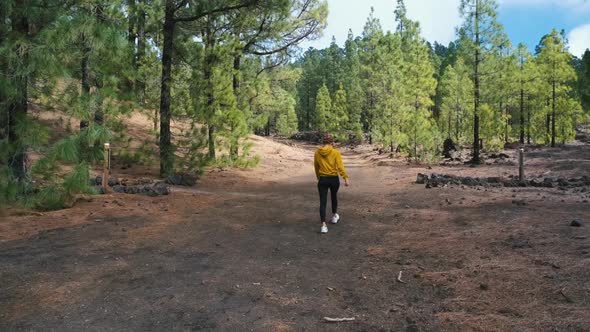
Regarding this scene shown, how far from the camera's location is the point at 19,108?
321 inches

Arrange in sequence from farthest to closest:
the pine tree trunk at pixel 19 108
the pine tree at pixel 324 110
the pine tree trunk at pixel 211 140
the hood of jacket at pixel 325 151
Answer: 1. the pine tree at pixel 324 110
2. the pine tree trunk at pixel 211 140
3. the hood of jacket at pixel 325 151
4. the pine tree trunk at pixel 19 108

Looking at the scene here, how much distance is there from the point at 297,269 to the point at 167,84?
960 centimetres

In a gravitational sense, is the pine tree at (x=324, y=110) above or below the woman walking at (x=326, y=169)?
above

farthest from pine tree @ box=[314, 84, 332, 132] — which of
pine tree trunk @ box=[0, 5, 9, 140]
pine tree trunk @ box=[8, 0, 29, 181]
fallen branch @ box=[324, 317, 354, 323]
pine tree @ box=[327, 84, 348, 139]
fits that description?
fallen branch @ box=[324, 317, 354, 323]

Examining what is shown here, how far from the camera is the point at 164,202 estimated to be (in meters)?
10.6

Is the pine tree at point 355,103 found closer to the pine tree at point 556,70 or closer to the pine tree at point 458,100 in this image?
the pine tree at point 458,100

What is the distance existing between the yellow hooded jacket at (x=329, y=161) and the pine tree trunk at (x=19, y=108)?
5.82m

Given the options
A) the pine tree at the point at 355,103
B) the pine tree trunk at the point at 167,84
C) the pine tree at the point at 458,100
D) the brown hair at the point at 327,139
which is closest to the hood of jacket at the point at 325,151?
the brown hair at the point at 327,139

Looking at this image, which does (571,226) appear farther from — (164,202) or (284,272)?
(164,202)

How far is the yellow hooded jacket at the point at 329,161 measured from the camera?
26.7 ft

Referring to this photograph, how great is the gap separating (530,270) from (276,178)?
576 inches

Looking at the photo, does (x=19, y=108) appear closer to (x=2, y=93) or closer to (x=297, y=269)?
(x=2, y=93)

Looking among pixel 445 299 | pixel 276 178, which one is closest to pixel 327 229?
pixel 445 299

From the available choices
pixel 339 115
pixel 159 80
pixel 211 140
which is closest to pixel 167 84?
pixel 159 80
